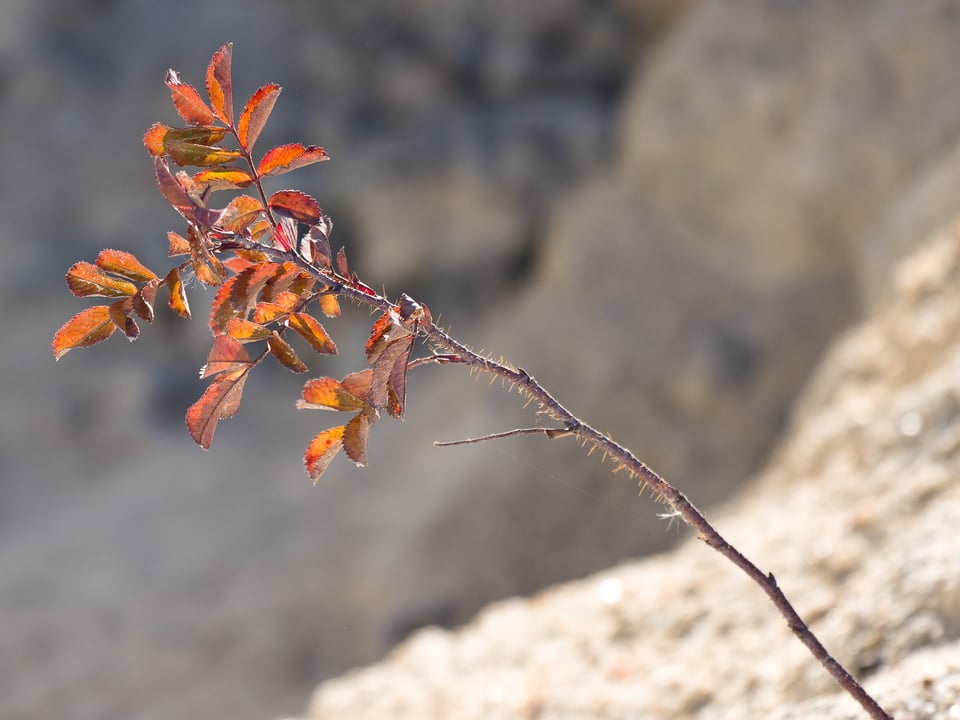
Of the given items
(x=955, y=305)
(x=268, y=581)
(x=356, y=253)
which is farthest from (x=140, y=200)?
(x=955, y=305)

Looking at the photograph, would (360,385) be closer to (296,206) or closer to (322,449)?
(322,449)

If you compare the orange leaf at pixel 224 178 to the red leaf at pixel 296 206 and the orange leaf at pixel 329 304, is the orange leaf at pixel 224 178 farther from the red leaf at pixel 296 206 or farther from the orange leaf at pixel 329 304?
the orange leaf at pixel 329 304

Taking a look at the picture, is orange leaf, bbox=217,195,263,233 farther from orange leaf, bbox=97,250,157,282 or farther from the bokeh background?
the bokeh background

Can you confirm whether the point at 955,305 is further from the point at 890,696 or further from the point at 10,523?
the point at 10,523

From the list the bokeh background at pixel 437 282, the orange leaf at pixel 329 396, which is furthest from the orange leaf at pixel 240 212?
the bokeh background at pixel 437 282

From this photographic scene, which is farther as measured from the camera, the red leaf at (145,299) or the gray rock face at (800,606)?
the gray rock face at (800,606)

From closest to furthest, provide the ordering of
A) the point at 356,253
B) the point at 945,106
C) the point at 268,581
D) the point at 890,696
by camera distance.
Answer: the point at 890,696 < the point at 945,106 < the point at 268,581 < the point at 356,253

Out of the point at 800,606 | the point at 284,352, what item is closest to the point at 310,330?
A: the point at 284,352
